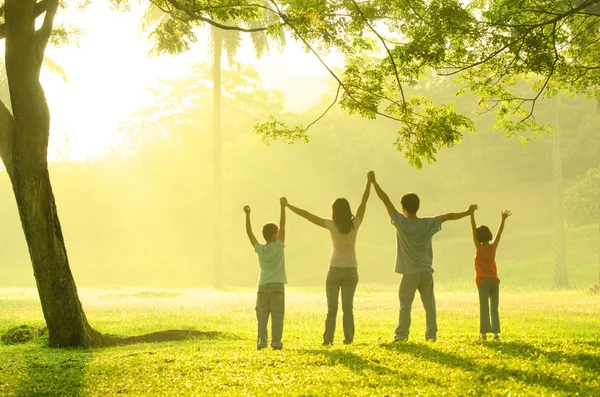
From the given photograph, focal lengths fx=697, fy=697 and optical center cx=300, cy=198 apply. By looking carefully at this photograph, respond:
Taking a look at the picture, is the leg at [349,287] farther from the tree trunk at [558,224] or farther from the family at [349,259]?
the tree trunk at [558,224]

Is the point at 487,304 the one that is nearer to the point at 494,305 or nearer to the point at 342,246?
the point at 494,305

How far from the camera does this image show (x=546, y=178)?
60.9 meters

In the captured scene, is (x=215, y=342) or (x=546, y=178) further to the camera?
(x=546, y=178)

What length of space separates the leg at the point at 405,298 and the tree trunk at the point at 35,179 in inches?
229

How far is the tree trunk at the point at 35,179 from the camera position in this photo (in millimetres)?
11773

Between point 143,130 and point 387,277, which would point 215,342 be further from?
point 143,130

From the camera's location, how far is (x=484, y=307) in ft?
34.5

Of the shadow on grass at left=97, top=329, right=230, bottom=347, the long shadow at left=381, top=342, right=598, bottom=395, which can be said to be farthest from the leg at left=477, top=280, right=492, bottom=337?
the shadow on grass at left=97, top=329, right=230, bottom=347

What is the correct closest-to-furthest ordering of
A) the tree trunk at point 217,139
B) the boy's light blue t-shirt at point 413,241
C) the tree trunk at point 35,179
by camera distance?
the boy's light blue t-shirt at point 413,241
the tree trunk at point 35,179
the tree trunk at point 217,139

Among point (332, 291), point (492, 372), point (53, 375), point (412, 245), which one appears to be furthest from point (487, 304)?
point (53, 375)

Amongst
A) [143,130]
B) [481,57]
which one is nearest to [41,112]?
[481,57]

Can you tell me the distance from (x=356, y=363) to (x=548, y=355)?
2.46 metres

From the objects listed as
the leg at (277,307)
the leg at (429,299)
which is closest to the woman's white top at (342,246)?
the leg at (277,307)

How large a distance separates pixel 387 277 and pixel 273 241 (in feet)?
130
